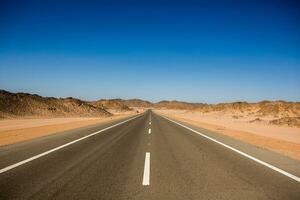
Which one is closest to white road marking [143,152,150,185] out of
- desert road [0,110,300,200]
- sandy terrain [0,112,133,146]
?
desert road [0,110,300,200]

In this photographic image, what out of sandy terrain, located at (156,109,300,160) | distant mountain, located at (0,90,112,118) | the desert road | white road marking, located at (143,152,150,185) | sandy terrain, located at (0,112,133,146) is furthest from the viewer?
distant mountain, located at (0,90,112,118)

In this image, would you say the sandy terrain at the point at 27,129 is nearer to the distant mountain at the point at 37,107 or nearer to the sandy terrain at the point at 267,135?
the sandy terrain at the point at 267,135

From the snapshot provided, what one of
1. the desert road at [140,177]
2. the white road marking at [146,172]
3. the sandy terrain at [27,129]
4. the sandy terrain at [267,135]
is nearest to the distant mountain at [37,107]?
the sandy terrain at [27,129]

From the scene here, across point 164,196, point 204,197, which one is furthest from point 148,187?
point 204,197

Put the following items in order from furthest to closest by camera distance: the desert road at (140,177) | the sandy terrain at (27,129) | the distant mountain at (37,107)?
the distant mountain at (37,107), the sandy terrain at (27,129), the desert road at (140,177)

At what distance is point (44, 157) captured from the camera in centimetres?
891

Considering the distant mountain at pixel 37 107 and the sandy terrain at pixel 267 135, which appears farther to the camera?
the distant mountain at pixel 37 107

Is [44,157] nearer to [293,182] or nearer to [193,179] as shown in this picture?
[193,179]

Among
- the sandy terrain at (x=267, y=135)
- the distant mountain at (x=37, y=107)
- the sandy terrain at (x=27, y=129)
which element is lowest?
the sandy terrain at (x=27, y=129)

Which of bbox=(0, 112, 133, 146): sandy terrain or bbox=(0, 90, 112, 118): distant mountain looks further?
bbox=(0, 90, 112, 118): distant mountain

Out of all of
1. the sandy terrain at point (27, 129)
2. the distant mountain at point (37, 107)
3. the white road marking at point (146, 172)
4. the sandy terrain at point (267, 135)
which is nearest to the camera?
the white road marking at point (146, 172)

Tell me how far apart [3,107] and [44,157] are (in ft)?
149

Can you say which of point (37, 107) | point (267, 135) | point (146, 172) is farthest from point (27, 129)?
point (37, 107)

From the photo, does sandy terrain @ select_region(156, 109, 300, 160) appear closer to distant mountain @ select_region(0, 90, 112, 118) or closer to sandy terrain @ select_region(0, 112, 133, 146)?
sandy terrain @ select_region(0, 112, 133, 146)
